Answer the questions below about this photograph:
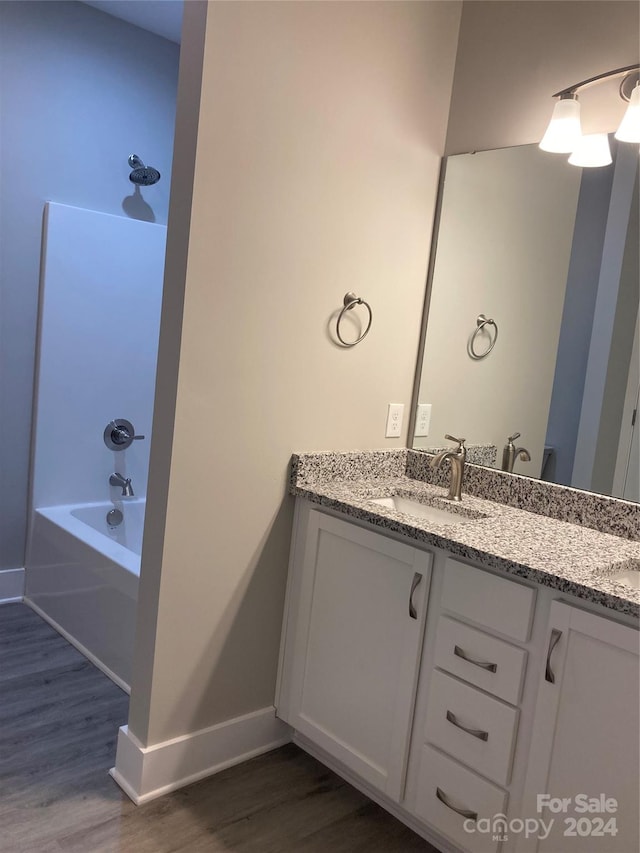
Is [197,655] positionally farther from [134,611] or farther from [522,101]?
[522,101]

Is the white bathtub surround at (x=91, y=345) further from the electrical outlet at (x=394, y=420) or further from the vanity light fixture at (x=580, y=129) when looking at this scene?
the vanity light fixture at (x=580, y=129)

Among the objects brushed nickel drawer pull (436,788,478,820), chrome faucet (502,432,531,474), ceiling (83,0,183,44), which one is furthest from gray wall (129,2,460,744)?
ceiling (83,0,183,44)

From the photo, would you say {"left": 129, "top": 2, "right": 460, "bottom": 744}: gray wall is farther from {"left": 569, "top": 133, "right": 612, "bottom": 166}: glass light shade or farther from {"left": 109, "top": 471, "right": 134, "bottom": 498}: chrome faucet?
{"left": 109, "top": 471, "right": 134, "bottom": 498}: chrome faucet

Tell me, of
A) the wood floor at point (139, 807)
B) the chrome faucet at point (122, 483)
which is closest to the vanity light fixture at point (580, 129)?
the wood floor at point (139, 807)

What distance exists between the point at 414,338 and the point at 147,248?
143cm

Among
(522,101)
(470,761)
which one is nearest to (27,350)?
(522,101)

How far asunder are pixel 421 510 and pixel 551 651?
2.46 feet

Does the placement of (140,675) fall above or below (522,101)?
below

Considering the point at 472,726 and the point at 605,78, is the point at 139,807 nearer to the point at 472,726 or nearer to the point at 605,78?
the point at 472,726

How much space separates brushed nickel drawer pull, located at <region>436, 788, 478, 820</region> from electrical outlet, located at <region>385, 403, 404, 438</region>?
3.55 feet

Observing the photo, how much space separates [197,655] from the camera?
2041mm

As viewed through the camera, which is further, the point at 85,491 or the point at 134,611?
the point at 85,491

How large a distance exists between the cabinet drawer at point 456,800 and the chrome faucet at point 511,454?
872mm

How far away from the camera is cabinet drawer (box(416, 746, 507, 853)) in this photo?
5.50ft
